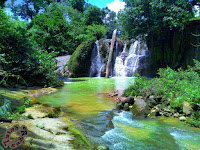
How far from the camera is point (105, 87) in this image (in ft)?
37.6

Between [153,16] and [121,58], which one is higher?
[153,16]

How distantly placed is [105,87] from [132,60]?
8723 mm

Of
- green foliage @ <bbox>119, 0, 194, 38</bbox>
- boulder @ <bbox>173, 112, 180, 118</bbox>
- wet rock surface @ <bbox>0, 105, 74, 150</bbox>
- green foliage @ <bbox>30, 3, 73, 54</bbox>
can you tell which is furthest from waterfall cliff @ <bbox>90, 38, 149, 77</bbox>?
wet rock surface @ <bbox>0, 105, 74, 150</bbox>

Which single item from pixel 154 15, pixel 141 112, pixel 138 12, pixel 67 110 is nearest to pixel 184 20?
pixel 154 15

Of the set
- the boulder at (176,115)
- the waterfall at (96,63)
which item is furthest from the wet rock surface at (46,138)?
the waterfall at (96,63)

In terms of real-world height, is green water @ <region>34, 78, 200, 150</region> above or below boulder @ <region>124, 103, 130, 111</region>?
below

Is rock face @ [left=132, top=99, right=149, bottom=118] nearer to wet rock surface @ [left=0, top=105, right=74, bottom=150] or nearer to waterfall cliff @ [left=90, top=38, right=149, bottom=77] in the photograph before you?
wet rock surface @ [left=0, top=105, right=74, bottom=150]

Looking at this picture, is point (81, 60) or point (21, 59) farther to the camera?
point (81, 60)

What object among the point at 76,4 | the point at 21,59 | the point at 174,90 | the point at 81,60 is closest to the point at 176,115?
the point at 174,90

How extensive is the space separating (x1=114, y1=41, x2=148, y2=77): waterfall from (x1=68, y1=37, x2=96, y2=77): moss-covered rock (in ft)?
11.3

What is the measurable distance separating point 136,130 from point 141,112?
1.19m

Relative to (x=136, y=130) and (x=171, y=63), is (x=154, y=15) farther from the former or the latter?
(x=136, y=130)

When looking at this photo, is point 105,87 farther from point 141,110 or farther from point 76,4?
point 76,4

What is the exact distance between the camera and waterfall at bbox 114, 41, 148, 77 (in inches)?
754
